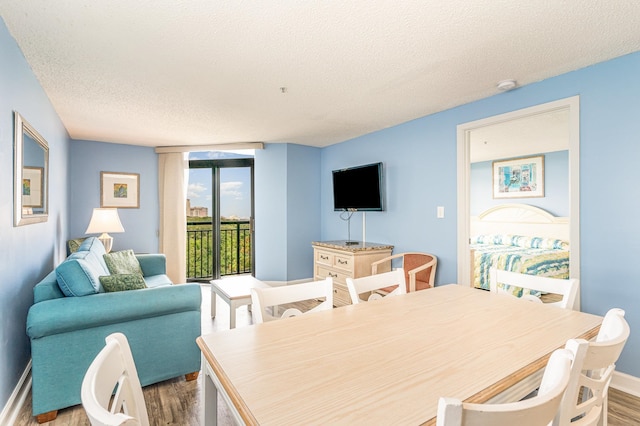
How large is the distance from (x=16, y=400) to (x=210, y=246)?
3614mm

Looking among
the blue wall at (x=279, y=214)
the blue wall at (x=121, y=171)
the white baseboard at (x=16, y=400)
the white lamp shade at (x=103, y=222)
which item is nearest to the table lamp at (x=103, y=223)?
the white lamp shade at (x=103, y=222)

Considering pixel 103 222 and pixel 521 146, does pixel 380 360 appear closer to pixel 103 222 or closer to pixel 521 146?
pixel 103 222

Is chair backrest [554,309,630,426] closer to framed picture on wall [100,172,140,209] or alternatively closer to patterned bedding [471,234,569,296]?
patterned bedding [471,234,569,296]

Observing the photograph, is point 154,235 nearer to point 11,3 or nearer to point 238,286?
point 238,286

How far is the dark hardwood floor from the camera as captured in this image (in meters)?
1.87

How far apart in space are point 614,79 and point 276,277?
4333 mm

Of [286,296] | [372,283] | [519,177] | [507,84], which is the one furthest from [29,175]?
[519,177]

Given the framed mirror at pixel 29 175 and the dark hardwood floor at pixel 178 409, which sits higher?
the framed mirror at pixel 29 175

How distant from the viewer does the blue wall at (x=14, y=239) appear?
1.80m

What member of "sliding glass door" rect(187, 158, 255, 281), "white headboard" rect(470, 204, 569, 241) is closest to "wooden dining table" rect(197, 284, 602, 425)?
"sliding glass door" rect(187, 158, 255, 281)

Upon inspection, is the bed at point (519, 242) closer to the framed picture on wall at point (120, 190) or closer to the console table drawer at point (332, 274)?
the console table drawer at point (332, 274)

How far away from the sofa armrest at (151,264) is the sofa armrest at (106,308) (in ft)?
6.91

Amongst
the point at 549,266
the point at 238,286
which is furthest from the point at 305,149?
the point at 549,266

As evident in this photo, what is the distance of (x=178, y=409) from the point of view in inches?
78.5
